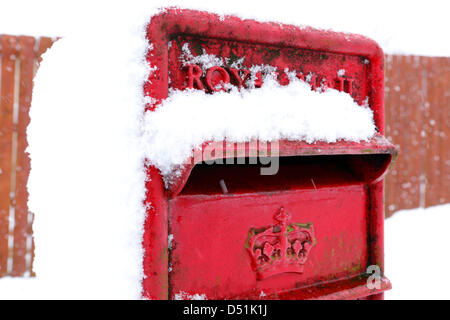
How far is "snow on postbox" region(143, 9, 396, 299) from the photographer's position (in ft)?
2.81

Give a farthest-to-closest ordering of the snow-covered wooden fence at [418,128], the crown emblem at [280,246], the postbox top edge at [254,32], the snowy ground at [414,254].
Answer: the snow-covered wooden fence at [418,128] → the snowy ground at [414,254] → the crown emblem at [280,246] → the postbox top edge at [254,32]

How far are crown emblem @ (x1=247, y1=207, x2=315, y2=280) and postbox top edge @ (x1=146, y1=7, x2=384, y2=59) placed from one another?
474 millimetres

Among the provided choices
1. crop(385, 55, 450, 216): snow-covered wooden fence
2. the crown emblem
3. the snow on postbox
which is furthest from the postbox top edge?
crop(385, 55, 450, 216): snow-covered wooden fence

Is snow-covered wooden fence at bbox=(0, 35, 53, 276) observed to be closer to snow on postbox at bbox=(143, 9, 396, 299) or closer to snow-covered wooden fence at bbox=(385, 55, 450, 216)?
snow on postbox at bbox=(143, 9, 396, 299)

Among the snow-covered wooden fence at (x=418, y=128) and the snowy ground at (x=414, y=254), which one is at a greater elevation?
the snow-covered wooden fence at (x=418, y=128)

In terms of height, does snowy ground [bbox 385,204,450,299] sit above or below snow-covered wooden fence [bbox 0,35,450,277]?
below

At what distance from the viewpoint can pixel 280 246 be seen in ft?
3.49

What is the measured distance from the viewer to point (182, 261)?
2.98 ft

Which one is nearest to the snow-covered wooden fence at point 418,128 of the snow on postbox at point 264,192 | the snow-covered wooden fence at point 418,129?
the snow-covered wooden fence at point 418,129

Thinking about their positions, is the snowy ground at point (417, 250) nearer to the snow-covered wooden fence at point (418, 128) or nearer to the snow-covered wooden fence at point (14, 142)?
the snow-covered wooden fence at point (418, 128)

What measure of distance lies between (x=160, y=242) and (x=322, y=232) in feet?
1.81

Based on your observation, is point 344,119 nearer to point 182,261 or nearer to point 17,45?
point 182,261

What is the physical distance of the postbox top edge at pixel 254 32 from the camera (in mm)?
842

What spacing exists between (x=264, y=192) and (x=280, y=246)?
167 millimetres
